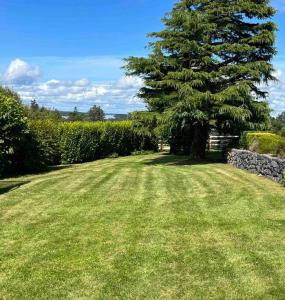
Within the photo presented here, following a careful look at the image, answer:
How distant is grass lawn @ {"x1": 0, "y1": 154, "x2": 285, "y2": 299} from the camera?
6.44 m

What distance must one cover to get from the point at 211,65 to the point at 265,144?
20.4 ft

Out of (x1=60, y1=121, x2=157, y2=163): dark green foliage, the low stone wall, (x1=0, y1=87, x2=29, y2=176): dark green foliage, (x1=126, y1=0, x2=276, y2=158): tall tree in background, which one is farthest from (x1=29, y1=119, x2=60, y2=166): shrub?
the low stone wall

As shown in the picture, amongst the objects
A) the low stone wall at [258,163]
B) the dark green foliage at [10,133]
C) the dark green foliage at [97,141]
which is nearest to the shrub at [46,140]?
the dark green foliage at [97,141]

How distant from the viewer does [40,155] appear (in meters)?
21.7

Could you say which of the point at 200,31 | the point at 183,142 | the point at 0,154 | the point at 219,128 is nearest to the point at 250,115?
the point at 219,128

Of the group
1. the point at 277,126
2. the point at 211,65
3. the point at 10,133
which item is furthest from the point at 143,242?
the point at 277,126

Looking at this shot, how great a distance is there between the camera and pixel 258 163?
17594 mm

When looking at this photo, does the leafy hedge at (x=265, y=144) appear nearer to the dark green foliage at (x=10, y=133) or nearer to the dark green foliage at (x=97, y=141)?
the dark green foliage at (x=97, y=141)

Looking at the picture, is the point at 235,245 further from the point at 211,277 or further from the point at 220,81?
the point at 220,81

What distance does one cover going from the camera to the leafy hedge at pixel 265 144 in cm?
1667

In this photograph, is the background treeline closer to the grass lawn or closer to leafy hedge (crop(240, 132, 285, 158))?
leafy hedge (crop(240, 132, 285, 158))

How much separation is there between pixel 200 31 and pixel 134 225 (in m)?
14.3

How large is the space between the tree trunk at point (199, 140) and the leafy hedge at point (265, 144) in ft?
11.7

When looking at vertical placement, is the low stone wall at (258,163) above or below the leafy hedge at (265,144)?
below
